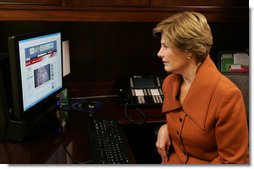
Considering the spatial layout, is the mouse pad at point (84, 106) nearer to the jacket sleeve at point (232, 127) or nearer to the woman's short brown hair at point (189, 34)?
the woman's short brown hair at point (189, 34)

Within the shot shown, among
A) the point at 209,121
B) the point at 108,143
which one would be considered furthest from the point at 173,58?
the point at 108,143

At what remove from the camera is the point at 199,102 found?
1.22 m

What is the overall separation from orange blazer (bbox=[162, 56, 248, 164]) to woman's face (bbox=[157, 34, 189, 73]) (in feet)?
0.26

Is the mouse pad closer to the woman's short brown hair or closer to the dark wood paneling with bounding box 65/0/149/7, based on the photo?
the dark wood paneling with bounding box 65/0/149/7

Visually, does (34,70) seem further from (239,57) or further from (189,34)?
(239,57)

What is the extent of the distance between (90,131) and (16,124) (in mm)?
322

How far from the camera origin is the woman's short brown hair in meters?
1.22

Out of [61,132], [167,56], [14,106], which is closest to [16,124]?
[14,106]

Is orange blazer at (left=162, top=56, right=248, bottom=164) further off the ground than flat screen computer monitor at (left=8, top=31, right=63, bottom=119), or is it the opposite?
flat screen computer monitor at (left=8, top=31, right=63, bottom=119)

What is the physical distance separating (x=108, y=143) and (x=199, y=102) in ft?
1.33

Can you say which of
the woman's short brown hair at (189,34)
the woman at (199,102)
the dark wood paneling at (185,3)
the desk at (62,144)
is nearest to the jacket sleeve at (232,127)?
the woman at (199,102)

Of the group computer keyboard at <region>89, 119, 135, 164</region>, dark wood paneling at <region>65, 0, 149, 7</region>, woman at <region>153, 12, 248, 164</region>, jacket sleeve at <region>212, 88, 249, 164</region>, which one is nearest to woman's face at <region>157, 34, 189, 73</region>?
woman at <region>153, 12, 248, 164</region>

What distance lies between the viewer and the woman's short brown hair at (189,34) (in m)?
1.22

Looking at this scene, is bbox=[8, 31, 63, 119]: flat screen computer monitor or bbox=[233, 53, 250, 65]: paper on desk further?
bbox=[233, 53, 250, 65]: paper on desk
